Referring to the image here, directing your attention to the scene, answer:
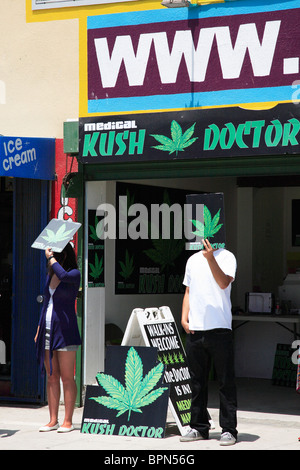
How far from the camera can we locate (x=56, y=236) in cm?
849

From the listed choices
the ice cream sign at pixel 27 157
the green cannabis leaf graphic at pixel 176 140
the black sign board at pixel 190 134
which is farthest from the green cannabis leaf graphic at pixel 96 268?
the green cannabis leaf graphic at pixel 176 140

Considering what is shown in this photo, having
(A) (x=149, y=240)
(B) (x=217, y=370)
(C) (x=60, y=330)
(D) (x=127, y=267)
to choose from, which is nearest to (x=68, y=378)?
(C) (x=60, y=330)

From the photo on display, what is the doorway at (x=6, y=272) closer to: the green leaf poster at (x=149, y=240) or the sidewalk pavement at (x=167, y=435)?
the sidewalk pavement at (x=167, y=435)

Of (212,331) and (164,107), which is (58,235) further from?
(164,107)

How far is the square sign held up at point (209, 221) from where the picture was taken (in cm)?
782

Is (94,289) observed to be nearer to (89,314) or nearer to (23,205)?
(89,314)

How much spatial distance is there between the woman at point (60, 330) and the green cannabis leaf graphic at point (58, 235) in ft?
0.49

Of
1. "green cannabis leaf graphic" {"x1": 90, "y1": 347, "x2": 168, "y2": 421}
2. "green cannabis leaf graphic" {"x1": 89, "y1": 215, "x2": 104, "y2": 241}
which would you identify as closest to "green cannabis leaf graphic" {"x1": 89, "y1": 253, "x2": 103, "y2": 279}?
"green cannabis leaf graphic" {"x1": 89, "y1": 215, "x2": 104, "y2": 241}

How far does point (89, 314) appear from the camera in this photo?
33.7ft

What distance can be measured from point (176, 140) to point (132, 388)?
2.84 meters

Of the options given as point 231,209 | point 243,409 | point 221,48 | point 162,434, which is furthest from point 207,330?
point 231,209

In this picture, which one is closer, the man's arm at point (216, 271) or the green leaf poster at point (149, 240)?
the man's arm at point (216, 271)

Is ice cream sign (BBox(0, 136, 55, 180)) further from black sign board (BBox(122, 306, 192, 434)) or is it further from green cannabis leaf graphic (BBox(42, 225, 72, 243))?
black sign board (BBox(122, 306, 192, 434))

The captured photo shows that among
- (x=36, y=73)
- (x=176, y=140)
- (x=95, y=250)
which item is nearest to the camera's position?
(x=176, y=140)
